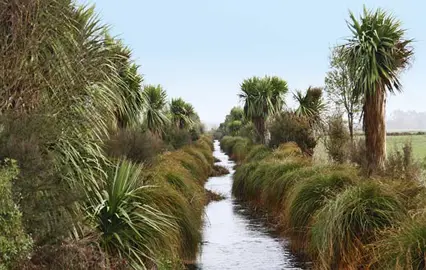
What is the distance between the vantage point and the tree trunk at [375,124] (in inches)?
691

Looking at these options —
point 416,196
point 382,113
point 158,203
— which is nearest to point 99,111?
point 158,203

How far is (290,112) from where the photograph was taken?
34.0m

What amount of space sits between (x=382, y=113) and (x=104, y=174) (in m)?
11.0

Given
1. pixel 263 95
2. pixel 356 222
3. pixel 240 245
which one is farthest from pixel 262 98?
pixel 356 222

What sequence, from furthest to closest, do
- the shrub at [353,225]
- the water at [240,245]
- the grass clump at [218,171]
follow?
1. the grass clump at [218,171]
2. the water at [240,245]
3. the shrub at [353,225]

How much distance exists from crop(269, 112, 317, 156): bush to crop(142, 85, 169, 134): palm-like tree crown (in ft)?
20.9

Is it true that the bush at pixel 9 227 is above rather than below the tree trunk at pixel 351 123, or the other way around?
below

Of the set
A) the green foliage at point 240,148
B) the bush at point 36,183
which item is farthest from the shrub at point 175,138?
the bush at point 36,183

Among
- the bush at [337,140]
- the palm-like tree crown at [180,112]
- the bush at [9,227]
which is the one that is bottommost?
the bush at [9,227]

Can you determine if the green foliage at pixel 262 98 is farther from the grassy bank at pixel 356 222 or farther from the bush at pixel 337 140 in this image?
the grassy bank at pixel 356 222

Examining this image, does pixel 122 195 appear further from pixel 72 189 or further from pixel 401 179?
pixel 401 179

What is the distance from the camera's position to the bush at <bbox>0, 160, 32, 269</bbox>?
5559mm

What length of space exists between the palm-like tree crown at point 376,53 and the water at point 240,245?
5.39m

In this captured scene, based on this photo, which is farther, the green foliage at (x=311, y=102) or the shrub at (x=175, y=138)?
the shrub at (x=175, y=138)
